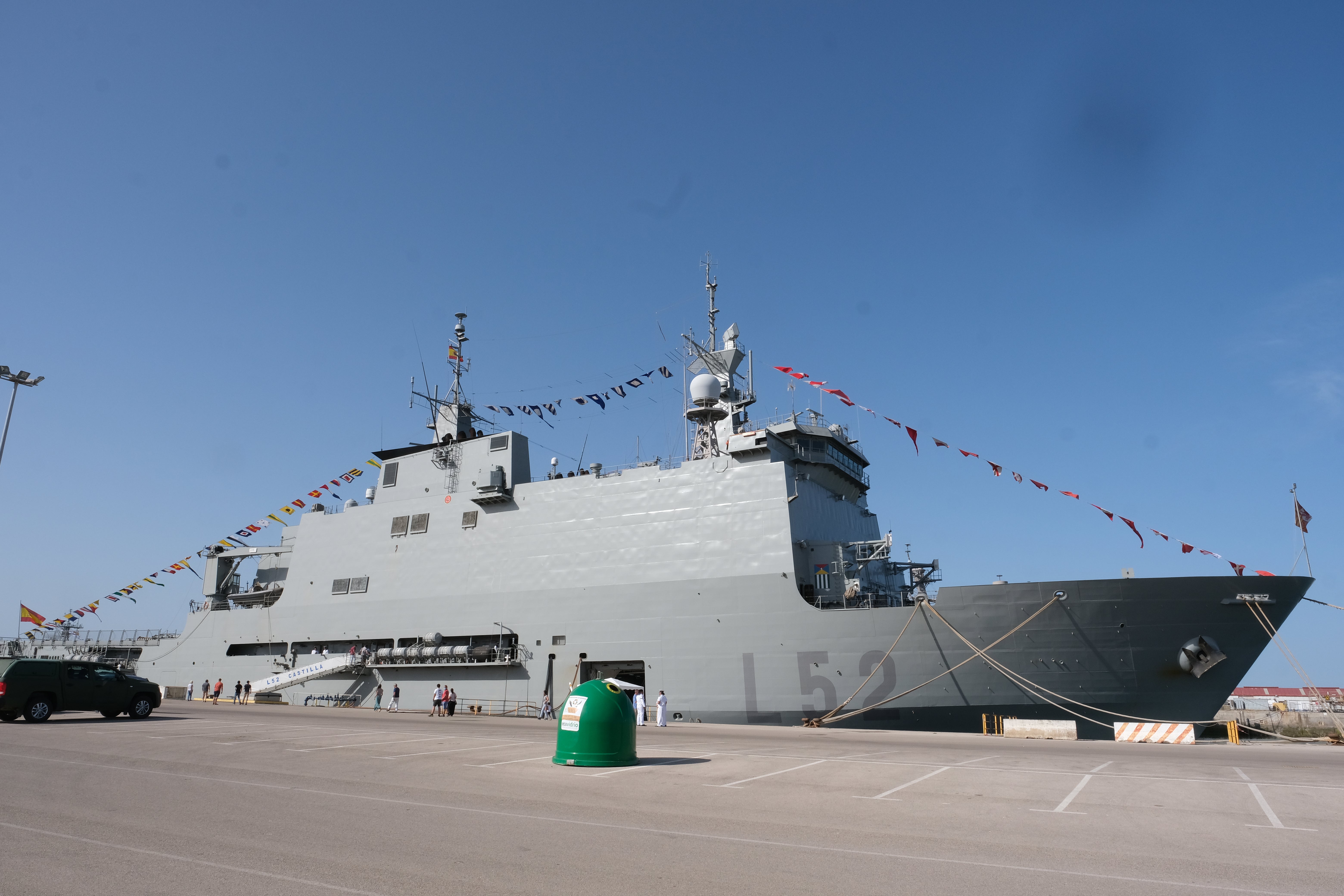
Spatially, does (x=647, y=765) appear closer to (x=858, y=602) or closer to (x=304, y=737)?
(x=304, y=737)

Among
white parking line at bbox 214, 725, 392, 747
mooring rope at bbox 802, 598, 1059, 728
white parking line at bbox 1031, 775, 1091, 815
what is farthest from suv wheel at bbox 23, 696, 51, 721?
white parking line at bbox 1031, 775, 1091, 815

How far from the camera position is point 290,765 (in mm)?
9781

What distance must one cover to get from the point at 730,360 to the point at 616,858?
20432 millimetres

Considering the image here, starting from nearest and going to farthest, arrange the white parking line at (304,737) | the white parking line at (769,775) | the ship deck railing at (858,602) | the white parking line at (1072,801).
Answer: the white parking line at (1072,801), the white parking line at (769,775), the white parking line at (304,737), the ship deck railing at (858,602)

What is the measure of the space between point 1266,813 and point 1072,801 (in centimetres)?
161

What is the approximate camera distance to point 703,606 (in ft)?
65.6

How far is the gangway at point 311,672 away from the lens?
81.8 feet

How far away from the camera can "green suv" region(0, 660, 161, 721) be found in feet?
49.6

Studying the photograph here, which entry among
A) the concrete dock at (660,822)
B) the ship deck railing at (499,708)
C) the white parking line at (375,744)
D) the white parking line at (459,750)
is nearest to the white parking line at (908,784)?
the concrete dock at (660,822)

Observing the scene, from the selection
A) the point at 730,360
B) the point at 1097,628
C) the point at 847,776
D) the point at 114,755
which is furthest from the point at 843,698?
the point at 114,755

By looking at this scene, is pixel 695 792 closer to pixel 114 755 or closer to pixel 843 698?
pixel 114 755

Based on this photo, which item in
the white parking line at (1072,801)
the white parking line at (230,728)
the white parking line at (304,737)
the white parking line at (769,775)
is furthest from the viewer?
the white parking line at (230,728)

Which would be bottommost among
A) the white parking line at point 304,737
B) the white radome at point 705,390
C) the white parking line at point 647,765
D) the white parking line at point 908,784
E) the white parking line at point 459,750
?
the white parking line at point 908,784

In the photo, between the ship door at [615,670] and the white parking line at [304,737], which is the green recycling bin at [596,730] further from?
the ship door at [615,670]
